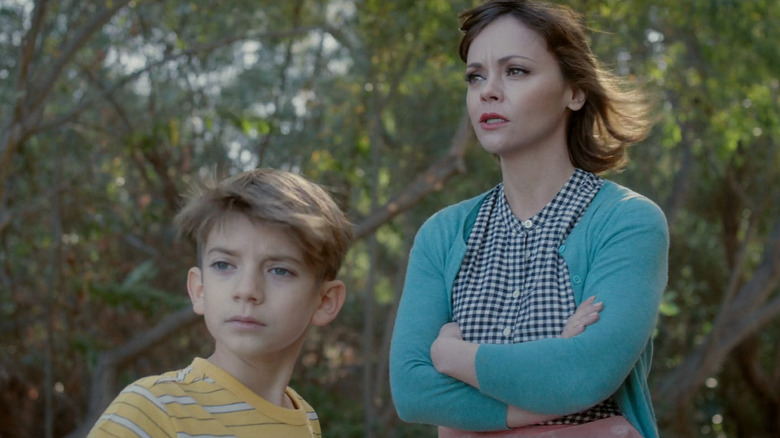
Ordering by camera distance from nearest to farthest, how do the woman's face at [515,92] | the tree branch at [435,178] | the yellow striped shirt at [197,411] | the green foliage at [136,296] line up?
the yellow striped shirt at [197,411] < the woman's face at [515,92] < the tree branch at [435,178] < the green foliage at [136,296]

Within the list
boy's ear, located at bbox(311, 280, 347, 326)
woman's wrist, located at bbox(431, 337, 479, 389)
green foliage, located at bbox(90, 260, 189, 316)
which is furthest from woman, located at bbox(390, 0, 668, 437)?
green foliage, located at bbox(90, 260, 189, 316)

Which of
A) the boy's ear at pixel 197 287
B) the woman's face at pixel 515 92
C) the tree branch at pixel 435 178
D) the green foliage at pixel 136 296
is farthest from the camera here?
the green foliage at pixel 136 296

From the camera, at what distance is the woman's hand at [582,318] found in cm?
208

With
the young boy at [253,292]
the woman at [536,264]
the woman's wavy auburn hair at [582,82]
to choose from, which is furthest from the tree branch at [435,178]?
the young boy at [253,292]

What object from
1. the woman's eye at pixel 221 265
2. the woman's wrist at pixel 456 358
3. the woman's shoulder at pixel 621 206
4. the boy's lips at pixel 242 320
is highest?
the woman's shoulder at pixel 621 206

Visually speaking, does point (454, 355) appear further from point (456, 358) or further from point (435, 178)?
point (435, 178)

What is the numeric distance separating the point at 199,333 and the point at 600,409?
256 inches

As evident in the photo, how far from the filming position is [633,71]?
302 inches

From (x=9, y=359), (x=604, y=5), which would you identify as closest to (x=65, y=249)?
(x=9, y=359)

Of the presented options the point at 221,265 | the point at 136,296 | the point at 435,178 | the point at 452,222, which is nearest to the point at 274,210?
the point at 221,265

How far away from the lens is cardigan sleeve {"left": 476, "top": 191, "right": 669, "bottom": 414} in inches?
80.1

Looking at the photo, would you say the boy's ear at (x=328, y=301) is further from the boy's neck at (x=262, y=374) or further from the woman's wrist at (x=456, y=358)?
the woman's wrist at (x=456, y=358)

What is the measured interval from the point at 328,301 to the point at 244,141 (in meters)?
5.84

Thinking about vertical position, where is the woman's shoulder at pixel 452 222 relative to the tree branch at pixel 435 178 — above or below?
below
